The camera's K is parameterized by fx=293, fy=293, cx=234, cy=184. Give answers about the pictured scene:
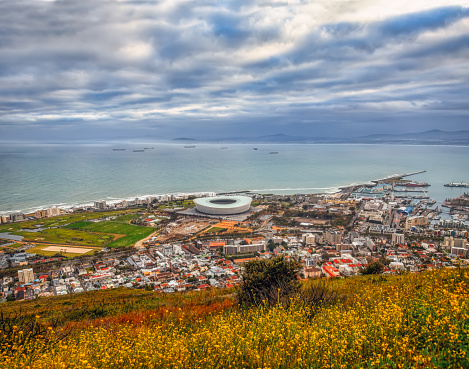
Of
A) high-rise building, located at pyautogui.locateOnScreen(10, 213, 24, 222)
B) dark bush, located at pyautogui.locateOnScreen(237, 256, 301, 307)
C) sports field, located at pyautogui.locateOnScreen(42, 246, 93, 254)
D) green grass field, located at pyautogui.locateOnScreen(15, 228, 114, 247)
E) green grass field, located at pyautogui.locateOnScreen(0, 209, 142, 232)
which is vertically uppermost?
dark bush, located at pyautogui.locateOnScreen(237, 256, 301, 307)

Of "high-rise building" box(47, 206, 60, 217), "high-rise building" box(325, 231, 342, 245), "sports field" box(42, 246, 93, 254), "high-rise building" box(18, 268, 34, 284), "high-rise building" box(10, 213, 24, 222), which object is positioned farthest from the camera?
"high-rise building" box(47, 206, 60, 217)

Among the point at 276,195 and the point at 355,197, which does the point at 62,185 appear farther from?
the point at 355,197

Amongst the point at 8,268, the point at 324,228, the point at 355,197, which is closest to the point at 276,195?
the point at 355,197

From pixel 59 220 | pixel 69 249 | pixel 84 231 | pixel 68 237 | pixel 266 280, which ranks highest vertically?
pixel 266 280

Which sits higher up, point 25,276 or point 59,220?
point 59,220

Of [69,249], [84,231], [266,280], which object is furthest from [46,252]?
[266,280]

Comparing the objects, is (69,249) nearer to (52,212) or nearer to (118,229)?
(118,229)

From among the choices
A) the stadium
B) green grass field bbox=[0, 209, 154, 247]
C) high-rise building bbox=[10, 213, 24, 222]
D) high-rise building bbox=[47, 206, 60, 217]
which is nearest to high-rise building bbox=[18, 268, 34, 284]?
green grass field bbox=[0, 209, 154, 247]

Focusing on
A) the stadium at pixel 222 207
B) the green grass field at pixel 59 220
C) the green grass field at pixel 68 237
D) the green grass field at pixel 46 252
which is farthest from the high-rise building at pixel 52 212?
the stadium at pixel 222 207

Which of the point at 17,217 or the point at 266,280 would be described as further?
the point at 17,217

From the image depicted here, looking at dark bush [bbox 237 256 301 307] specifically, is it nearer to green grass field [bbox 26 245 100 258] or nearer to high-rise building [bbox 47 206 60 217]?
green grass field [bbox 26 245 100 258]

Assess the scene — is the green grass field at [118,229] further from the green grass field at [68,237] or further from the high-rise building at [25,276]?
the high-rise building at [25,276]
